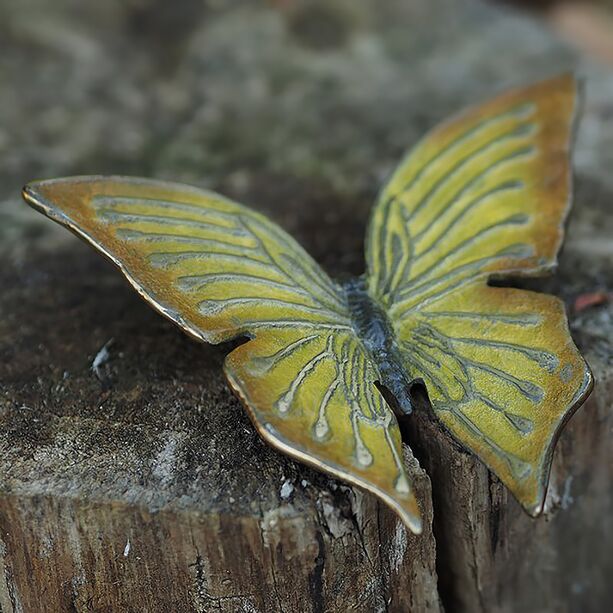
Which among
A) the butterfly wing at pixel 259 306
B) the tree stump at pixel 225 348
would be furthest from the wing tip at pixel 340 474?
the tree stump at pixel 225 348

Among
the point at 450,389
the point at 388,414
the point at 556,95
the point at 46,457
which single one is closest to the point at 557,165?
the point at 556,95

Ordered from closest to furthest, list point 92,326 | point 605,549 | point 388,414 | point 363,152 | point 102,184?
point 388,414 < point 102,184 < point 92,326 < point 605,549 < point 363,152

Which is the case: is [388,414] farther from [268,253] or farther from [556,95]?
[556,95]

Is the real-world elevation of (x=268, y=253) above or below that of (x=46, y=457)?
Result: above

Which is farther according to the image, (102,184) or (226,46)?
(226,46)

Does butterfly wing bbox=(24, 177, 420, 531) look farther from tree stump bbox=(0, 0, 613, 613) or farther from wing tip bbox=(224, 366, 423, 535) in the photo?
tree stump bbox=(0, 0, 613, 613)

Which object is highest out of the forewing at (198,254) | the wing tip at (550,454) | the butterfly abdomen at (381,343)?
the forewing at (198,254)

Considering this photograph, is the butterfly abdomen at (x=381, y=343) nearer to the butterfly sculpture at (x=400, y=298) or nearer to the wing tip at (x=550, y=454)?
the butterfly sculpture at (x=400, y=298)
